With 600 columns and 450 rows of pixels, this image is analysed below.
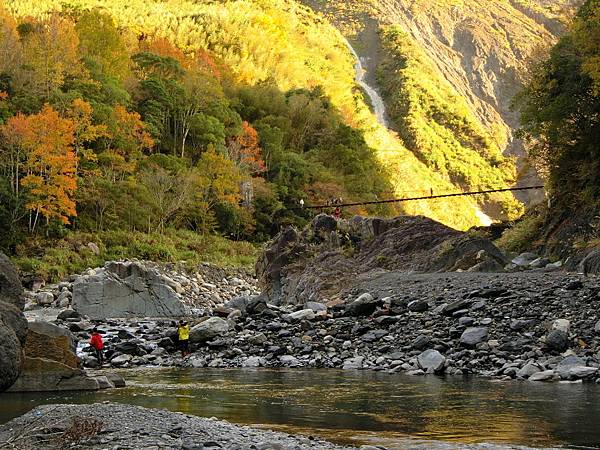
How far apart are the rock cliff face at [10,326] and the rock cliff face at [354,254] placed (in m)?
11.5

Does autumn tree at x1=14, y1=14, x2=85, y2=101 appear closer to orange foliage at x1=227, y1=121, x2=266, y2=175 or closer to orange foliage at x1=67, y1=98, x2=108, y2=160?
orange foliage at x1=67, y1=98, x2=108, y2=160

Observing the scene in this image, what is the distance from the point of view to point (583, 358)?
38.6 ft

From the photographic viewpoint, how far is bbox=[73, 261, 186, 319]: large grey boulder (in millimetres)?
26812

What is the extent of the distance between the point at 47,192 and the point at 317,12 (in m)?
128

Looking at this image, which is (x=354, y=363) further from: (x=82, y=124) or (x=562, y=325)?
(x=82, y=124)

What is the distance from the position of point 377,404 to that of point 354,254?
1613 centimetres

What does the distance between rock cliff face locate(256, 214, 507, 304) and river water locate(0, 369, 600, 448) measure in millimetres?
9512

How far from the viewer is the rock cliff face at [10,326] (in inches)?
399

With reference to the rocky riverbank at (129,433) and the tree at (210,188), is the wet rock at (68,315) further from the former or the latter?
the tree at (210,188)

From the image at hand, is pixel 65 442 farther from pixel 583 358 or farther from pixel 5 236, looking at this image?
pixel 5 236

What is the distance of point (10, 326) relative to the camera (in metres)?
11.1

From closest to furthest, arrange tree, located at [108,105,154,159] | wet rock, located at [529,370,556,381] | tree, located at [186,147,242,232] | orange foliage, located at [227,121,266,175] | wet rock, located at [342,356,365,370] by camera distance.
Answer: wet rock, located at [529,370,556,381], wet rock, located at [342,356,365,370], tree, located at [108,105,154,159], tree, located at [186,147,242,232], orange foliage, located at [227,121,266,175]

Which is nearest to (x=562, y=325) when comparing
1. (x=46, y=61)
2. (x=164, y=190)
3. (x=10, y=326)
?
(x=10, y=326)

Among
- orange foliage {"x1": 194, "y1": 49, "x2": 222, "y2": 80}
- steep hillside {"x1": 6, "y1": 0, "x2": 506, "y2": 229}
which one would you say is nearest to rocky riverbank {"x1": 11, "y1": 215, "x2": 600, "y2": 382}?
steep hillside {"x1": 6, "y1": 0, "x2": 506, "y2": 229}
